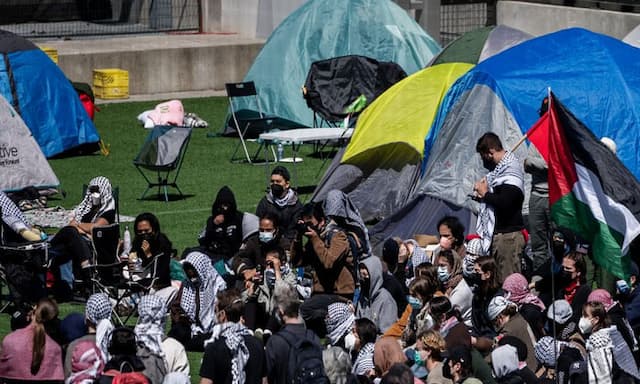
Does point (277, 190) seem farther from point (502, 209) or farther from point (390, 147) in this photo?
point (390, 147)

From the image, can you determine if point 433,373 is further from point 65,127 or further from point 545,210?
point 65,127

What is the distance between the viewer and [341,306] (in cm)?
1145

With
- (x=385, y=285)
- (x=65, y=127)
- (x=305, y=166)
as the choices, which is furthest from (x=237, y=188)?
(x=385, y=285)

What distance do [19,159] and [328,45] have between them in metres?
6.76

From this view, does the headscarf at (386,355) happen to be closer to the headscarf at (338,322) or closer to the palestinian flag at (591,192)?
the headscarf at (338,322)

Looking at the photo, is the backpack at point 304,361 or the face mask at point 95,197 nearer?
the backpack at point 304,361

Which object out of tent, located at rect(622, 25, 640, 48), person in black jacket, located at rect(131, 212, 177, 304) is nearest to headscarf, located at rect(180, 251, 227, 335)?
person in black jacket, located at rect(131, 212, 177, 304)

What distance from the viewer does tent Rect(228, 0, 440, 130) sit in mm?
24328

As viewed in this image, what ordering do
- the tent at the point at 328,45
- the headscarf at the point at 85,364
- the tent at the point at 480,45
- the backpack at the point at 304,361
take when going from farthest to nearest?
the tent at the point at 328,45 < the tent at the point at 480,45 < the headscarf at the point at 85,364 < the backpack at the point at 304,361

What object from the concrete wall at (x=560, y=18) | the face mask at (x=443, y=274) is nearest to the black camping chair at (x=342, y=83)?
the concrete wall at (x=560, y=18)

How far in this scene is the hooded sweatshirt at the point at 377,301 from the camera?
12.6 m

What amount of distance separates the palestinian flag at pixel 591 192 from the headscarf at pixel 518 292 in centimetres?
61

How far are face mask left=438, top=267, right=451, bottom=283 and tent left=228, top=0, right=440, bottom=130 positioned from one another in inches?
436

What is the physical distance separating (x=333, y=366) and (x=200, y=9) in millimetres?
22631
